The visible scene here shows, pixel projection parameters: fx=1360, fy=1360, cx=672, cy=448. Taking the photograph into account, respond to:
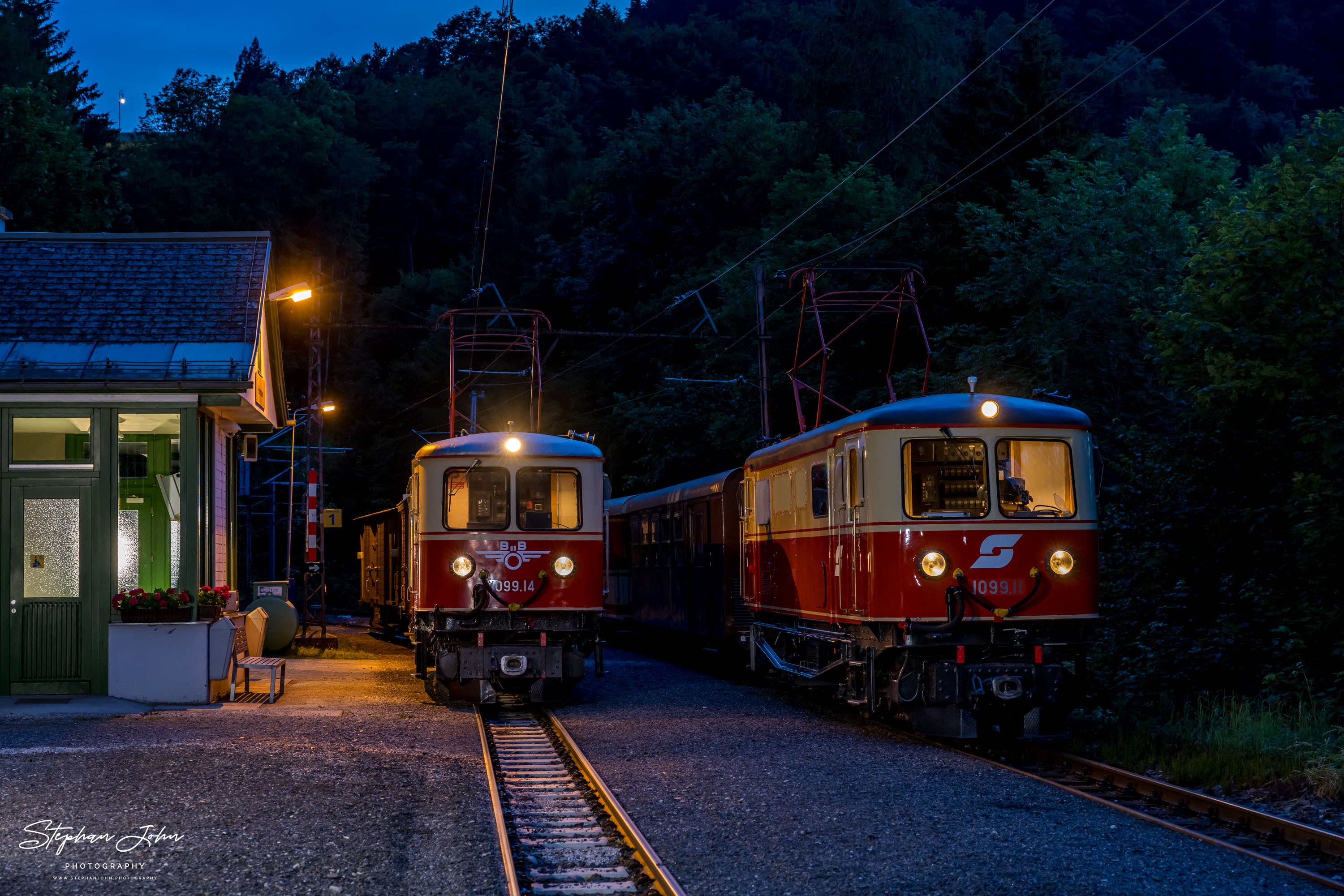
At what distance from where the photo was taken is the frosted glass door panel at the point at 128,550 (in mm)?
15180

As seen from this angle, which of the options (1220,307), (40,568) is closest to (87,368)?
(40,568)

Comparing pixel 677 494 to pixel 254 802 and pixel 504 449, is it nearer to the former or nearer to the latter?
pixel 504 449

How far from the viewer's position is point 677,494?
2141cm

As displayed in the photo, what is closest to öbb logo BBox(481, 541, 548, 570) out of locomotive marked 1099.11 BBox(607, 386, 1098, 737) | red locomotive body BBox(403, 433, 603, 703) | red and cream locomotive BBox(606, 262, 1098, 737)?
red locomotive body BBox(403, 433, 603, 703)

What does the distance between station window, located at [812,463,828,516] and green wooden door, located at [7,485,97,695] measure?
25.3 ft

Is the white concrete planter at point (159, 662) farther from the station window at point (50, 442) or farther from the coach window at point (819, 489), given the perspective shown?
the coach window at point (819, 489)

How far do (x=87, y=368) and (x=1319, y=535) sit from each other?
12795 mm

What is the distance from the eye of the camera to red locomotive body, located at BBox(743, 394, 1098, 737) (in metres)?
11.5

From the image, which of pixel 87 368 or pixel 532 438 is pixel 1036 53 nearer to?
pixel 532 438

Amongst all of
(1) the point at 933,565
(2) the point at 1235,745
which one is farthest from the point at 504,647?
(2) the point at 1235,745

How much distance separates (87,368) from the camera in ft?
48.0

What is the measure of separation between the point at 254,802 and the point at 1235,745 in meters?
7.36

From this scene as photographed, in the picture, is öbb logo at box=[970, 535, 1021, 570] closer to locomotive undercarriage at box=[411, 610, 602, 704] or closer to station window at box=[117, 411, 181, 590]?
locomotive undercarriage at box=[411, 610, 602, 704]

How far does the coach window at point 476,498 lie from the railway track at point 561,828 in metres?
2.82
